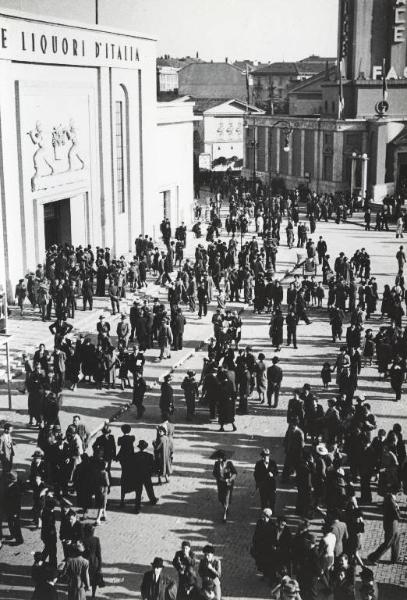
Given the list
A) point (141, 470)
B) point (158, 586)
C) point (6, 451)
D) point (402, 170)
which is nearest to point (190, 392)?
point (141, 470)

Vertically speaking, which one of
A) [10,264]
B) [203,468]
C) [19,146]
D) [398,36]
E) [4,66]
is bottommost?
[203,468]

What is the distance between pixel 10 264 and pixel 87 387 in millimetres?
8423

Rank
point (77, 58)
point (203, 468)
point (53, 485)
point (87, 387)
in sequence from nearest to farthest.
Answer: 1. point (53, 485)
2. point (203, 468)
3. point (87, 387)
4. point (77, 58)

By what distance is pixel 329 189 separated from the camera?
55875mm

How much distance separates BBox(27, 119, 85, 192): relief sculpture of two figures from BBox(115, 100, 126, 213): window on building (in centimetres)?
368

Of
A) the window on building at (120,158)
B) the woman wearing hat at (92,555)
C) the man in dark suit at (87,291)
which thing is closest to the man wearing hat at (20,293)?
the man in dark suit at (87,291)

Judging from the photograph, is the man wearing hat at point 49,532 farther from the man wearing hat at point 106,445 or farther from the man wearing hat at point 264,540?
the man wearing hat at point 264,540

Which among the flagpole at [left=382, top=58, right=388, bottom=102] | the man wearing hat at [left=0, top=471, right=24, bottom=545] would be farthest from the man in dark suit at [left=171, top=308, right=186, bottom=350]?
the flagpole at [left=382, top=58, right=388, bottom=102]

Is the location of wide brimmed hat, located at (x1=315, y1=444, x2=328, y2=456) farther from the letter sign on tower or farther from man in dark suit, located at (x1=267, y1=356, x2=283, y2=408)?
the letter sign on tower

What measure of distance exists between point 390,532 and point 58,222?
22.5m

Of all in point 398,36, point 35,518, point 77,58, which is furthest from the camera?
point 398,36

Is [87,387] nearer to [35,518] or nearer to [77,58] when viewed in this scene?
[35,518]

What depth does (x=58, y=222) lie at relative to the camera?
102ft

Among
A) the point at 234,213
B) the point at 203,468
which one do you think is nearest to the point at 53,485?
the point at 203,468
